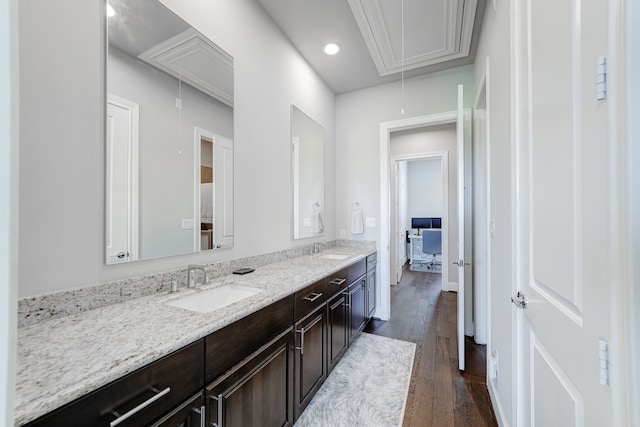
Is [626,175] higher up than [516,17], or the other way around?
[516,17]

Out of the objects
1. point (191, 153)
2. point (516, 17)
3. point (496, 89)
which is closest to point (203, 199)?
point (191, 153)

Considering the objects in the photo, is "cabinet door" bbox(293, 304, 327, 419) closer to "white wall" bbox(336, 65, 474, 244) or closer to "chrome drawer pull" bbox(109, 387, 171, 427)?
"chrome drawer pull" bbox(109, 387, 171, 427)

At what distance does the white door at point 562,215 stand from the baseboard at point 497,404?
1.13 ft

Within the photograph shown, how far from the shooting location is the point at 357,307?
244 cm

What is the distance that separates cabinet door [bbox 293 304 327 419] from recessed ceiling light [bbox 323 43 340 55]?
7.77 feet

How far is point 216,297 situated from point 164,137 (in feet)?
3.00

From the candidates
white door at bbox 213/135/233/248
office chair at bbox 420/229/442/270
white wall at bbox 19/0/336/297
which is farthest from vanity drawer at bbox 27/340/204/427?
office chair at bbox 420/229/442/270

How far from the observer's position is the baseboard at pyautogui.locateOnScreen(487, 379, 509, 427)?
1.41 m

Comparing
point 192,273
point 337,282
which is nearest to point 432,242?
point 337,282

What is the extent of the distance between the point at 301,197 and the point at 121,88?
1.66 metres

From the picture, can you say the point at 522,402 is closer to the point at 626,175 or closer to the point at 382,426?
the point at 382,426

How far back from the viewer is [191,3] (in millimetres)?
1480

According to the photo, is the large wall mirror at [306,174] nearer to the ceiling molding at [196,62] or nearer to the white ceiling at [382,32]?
the white ceiling at [382,32]

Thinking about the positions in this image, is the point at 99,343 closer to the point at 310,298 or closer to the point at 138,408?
the point at 138,408
